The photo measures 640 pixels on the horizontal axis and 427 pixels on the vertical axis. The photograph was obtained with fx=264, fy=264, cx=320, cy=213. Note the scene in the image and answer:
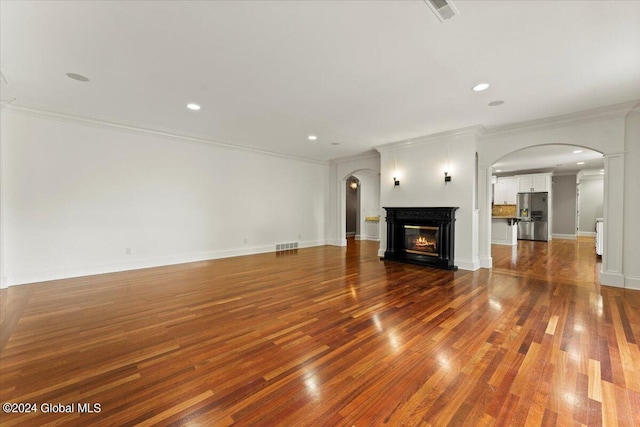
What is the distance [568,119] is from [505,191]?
21.8 feet

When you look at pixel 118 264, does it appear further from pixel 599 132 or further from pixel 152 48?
Answer: pixel 599 132

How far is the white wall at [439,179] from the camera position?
17.2ft

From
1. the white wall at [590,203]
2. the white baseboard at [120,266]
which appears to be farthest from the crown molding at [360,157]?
the white wall at [590,203]

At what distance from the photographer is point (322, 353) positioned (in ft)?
7.18

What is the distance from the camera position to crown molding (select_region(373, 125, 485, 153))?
16.8ft

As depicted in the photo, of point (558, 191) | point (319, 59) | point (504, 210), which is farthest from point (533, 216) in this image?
point (319, 59)

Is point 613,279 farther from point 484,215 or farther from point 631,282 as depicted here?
point 484,215

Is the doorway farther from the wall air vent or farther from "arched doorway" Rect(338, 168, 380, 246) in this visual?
the wall air vent

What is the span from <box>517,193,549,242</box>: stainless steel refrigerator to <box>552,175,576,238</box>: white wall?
5.63 ft

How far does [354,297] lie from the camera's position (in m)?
3.58

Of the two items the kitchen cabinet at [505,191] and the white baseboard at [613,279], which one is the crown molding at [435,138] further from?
the kitchen cabinet at [505,191]

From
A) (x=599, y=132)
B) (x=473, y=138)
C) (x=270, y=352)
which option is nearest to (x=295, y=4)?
(x=270, y=352)

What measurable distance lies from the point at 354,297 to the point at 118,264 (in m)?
4.53

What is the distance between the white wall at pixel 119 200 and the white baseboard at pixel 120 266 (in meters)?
0.02
